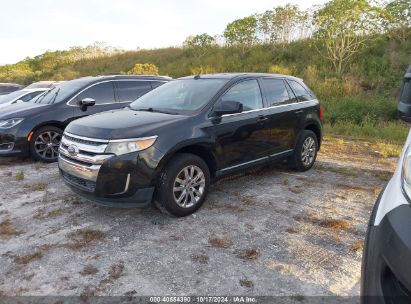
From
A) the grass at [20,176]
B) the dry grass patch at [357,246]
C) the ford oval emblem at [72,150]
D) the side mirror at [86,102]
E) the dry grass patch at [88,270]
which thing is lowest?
the dry grass patch at [357,246]

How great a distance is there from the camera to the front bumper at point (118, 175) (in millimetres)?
3611

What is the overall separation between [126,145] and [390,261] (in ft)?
8.86

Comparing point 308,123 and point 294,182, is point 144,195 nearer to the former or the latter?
point 294,182

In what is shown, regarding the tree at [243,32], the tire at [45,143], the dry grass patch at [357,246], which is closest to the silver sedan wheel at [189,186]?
the dry grass patch at [357,246]

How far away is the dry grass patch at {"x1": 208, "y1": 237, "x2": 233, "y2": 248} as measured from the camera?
3.41 metres

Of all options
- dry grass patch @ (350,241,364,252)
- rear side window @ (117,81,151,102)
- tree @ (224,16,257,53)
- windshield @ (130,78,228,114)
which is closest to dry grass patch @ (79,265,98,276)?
windshield @ (130,78,228,114)

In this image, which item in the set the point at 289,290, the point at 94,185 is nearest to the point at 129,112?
the point at 94,185

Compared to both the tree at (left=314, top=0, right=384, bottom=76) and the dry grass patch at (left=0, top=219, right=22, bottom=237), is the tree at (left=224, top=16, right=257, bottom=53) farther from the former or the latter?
the dry grass patch at (left=0, top=219, right=22, bottom=237)

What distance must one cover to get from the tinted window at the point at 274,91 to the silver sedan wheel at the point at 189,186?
1744 mm

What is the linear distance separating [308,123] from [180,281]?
12.6 feet

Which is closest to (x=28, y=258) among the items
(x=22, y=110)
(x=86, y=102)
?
(x=86, y=102)

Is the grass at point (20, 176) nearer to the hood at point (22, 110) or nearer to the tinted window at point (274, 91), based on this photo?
the hood at point (22, 110)

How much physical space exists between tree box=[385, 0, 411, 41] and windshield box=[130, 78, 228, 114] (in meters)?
13.5

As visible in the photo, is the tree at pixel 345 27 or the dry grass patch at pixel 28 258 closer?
the dry grass patch at pixel 28 258
